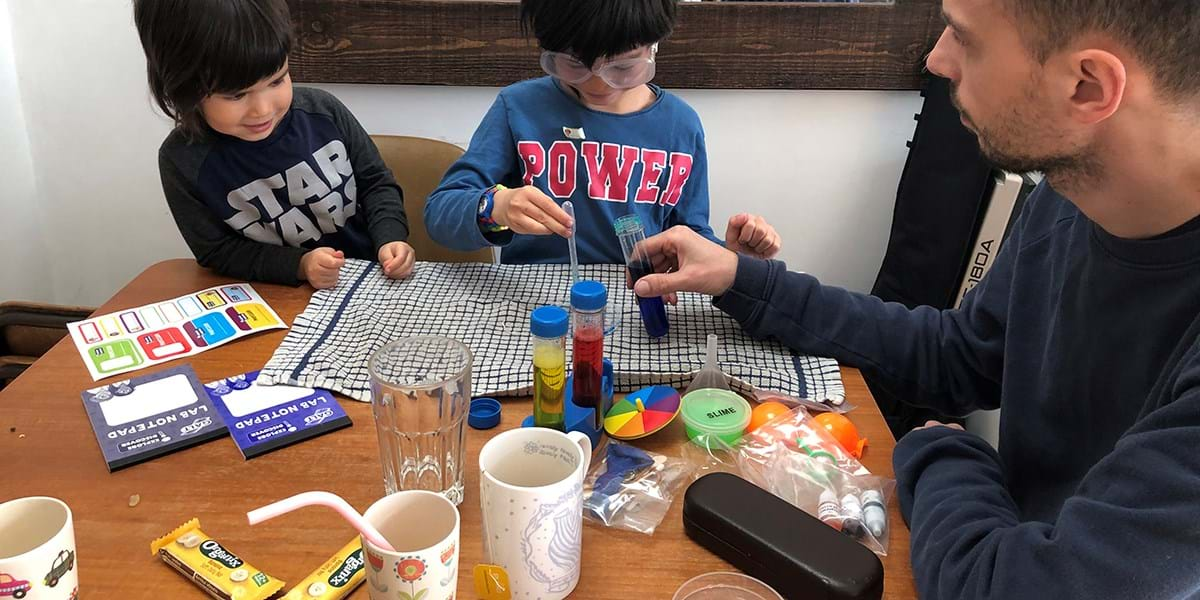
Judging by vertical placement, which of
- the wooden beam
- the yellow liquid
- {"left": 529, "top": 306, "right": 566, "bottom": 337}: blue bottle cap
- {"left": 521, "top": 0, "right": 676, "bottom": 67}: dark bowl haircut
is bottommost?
the yellow liquid

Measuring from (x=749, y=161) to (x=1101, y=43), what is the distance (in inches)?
57.3

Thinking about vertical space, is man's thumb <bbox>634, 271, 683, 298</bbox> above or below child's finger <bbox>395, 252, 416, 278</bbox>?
above

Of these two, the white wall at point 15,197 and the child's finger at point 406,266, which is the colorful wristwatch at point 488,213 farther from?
the white wall at point 15,197

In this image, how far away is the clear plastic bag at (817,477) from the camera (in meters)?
0.80

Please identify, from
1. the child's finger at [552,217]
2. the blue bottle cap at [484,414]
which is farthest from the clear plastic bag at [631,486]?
the child's finger at [552,217]

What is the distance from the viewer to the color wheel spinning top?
0.92m

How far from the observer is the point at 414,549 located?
674 millimetres

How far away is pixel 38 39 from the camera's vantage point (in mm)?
1931

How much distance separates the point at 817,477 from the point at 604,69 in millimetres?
747

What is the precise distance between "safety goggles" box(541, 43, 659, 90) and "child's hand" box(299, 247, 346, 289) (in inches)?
18.2

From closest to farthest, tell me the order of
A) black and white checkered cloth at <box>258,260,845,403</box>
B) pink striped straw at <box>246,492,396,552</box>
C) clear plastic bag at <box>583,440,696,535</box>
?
pink striped straw at <box>246,492,396,552</box>, clear plastic bag at <box>583,440,696,535</box>, black and white checkered cloth at <box>258,260,845,403</box>

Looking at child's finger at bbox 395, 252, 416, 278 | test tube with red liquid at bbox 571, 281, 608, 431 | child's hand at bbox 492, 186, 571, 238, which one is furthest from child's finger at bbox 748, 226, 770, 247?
child's finger at bbox 395, 252, 416, 278

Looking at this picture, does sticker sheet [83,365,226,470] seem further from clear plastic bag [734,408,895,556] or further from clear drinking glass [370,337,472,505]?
clear plastic bag [734,408,895,556]

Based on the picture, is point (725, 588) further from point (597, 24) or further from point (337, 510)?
point (597, 24)
